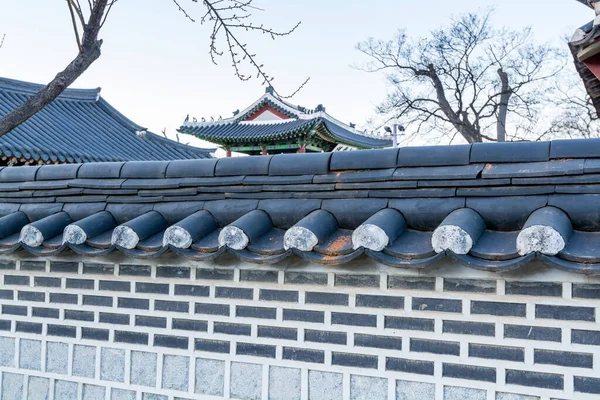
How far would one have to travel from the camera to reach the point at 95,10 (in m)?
4.35

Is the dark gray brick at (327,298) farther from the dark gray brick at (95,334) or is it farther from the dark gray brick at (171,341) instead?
the dark gray brick at (95,334)

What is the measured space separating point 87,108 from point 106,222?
1763cm

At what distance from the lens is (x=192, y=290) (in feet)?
11.0

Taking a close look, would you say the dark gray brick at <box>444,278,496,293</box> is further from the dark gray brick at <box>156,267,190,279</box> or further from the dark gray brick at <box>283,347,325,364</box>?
the dark gray brick at <box>156,267,190,279</box>

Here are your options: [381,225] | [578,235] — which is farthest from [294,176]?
[578,235]

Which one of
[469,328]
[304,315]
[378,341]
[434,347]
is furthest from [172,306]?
[469,328]

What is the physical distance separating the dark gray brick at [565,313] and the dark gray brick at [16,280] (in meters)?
3.06

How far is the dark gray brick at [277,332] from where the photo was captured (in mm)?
3090

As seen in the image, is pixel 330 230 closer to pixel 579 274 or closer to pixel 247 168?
pixel 247 168

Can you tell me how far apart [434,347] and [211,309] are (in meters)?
1.22

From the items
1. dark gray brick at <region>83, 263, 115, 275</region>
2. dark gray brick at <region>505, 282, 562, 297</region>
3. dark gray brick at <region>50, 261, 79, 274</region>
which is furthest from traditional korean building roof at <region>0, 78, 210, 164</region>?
dark gray brick at <region>505, 282, 562, 297</region>

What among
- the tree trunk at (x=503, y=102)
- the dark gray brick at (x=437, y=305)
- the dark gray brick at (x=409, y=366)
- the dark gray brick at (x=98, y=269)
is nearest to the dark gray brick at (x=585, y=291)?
the dark gray brick at (x=437, y=305)

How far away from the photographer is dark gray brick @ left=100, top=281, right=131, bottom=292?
3.55 metres

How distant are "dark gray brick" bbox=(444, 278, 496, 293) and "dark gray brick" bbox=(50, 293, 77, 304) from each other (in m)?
2.27
